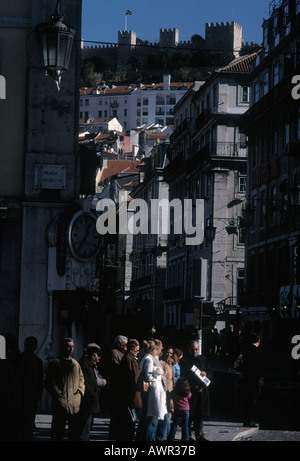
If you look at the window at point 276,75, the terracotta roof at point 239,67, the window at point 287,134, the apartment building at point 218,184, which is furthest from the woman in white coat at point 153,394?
the terracotta roof at point 239,67

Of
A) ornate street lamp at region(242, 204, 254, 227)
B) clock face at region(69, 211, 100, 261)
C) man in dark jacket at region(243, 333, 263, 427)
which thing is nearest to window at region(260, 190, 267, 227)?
ornate street lamp at region(242, 204, 254, 227)

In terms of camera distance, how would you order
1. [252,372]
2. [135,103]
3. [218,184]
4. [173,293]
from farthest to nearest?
1. [135,103]
2. [173,293]
3. [218,184]
4. [252,372]

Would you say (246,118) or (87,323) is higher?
(246,118)

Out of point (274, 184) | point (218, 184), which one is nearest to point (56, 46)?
point (274, 184)

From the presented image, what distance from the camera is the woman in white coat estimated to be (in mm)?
13234

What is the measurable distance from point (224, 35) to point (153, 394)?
175297mm

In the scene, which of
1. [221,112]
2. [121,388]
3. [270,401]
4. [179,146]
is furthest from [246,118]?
[121,388]

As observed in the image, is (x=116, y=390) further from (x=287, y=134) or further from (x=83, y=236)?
(x=287, y=134)

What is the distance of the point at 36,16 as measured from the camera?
18.0 meters

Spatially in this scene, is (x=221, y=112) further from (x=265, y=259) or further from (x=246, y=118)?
(x=265, y=259)

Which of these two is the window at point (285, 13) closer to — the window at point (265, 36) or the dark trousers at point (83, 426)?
the window at point (265, 36)

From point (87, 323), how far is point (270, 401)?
494 cm

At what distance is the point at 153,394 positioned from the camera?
13.2 m
